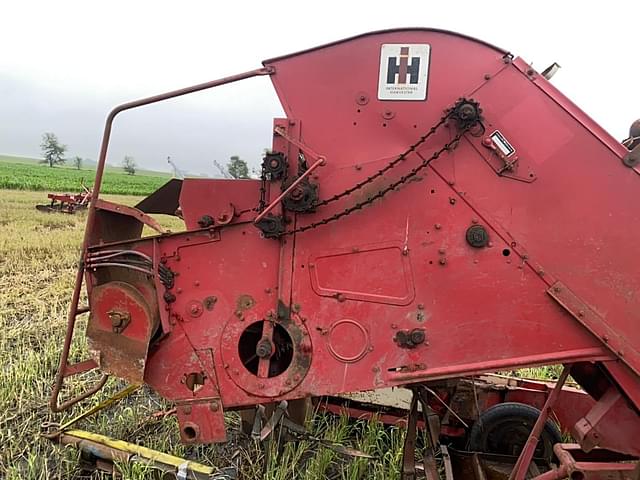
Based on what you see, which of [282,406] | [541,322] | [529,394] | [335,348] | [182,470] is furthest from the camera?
[529,394]

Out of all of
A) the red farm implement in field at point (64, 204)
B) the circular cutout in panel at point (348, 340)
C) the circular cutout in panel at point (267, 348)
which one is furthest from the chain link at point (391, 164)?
the red farm implement in field at point (64, 204)

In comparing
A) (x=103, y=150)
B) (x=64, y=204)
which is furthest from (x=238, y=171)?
(x=64, y=204)

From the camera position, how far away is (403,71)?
104 inches

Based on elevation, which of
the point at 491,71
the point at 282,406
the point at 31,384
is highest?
the point at 491,71

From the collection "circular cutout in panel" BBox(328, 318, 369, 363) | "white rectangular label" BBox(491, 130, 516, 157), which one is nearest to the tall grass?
"circular cutout in panel" BBox(328, 318, 369, 363)

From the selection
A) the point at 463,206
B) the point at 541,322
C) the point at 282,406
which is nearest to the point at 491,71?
the point at 463,206

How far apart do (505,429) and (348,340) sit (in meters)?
1.86

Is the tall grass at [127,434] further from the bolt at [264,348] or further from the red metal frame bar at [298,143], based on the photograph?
the red metal frame bar at [298,143]

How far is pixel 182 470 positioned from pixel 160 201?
1.82 meters

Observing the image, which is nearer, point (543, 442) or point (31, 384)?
point (543, 442)

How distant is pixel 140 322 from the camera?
9.64ft

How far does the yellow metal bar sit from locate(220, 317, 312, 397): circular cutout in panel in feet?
2.24

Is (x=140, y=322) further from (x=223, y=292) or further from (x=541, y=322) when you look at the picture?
(x=541, y=322)

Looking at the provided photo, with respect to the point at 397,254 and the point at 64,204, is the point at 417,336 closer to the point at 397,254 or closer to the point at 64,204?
the point at 397,254
